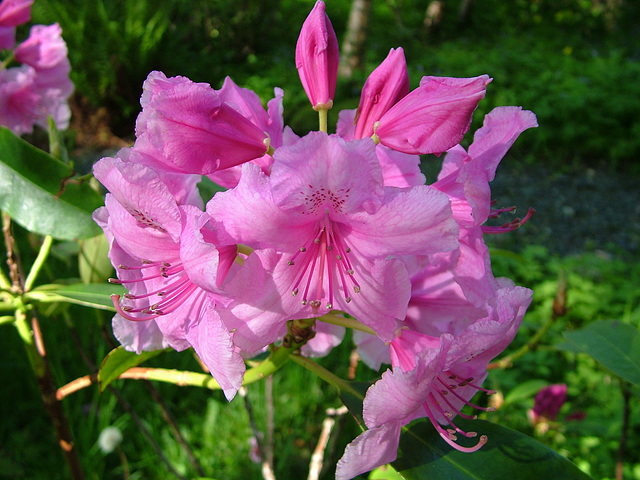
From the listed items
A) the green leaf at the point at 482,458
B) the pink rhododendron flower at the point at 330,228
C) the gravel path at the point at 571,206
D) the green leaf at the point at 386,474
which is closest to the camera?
the pink rhododendron flower at the point at 330,228

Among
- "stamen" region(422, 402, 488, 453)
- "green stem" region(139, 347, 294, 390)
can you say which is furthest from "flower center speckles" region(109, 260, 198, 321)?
"stamen" region(422, 402, 488, 453)

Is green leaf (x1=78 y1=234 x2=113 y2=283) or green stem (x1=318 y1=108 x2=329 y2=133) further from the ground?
green stem (x1=318 y1=108 x2=329 y2=133)

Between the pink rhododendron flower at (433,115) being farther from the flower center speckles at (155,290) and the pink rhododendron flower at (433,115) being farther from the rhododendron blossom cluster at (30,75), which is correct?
the rhododendron blossom cluster at (30,75)

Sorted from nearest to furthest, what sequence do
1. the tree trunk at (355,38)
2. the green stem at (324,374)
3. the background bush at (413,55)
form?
the green stem at (324,374) < the background bush at (413,55) < the tree trunk at (355,38)

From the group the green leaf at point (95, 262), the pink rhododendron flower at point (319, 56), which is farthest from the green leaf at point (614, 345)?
the green leaf at point (95, 262)

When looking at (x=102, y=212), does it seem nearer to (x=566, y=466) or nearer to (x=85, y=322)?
(x=566, y=466)

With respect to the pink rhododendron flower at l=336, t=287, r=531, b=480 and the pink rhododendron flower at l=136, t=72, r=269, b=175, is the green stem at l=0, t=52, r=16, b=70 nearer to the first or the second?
the pink rhododendron flower at l=136, t=72, r=269, b=175

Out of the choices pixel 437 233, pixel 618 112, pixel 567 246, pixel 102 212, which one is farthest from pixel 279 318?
pixel 618 112
